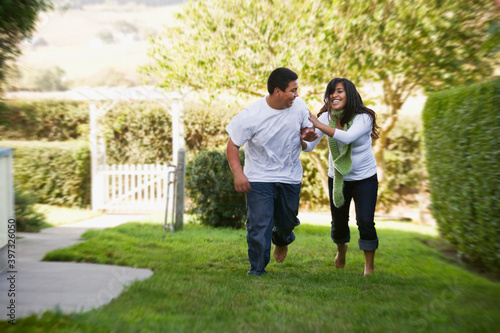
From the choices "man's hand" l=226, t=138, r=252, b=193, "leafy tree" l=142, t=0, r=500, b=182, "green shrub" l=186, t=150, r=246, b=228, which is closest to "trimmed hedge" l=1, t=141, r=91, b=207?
"leafy tree" l=142, t=0, r=500, b=182

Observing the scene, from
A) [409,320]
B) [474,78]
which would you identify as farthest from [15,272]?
[474,78]

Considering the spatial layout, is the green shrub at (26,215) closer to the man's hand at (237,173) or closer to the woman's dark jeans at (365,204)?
the man's hand at (237,173)

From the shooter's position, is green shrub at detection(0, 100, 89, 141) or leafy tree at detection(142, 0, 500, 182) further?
green shrub at detection(0, 100, 89, 141)

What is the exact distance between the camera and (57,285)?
3795 mm

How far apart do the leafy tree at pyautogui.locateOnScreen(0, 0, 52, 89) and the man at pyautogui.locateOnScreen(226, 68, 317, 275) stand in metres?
1.98

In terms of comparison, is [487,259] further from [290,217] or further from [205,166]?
[205,166]

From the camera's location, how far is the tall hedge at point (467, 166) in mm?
4676

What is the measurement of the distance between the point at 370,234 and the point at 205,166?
16.0ft

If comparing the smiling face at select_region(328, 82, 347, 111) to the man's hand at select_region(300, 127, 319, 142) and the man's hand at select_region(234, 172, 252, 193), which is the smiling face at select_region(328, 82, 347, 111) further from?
the man's hand at select_region(234, 172, 252, 193)

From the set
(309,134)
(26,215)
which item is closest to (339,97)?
(309,134)

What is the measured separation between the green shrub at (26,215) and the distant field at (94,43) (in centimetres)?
5323

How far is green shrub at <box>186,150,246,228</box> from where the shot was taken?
9078 mm

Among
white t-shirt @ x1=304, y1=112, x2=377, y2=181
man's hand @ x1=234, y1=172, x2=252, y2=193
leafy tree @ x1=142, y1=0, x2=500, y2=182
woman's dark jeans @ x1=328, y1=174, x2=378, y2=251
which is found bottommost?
woman's dark jeans @ x1=328, y1=174, x2=378, y2=251

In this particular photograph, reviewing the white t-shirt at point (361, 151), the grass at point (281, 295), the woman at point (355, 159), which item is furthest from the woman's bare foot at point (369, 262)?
the white t-shirt at point (361, 151)
